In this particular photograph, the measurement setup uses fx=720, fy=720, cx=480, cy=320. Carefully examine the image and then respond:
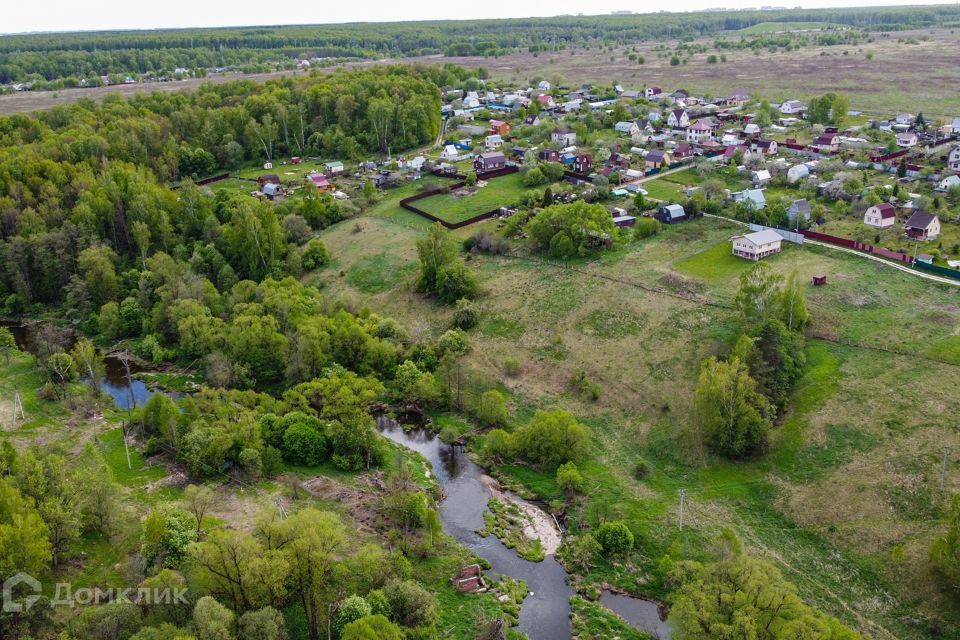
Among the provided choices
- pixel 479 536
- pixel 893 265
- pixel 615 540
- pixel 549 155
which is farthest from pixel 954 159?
pixel 479 536

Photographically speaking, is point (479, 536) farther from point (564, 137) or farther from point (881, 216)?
point (564, 137)

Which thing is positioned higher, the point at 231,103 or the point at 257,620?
the point at 231,103

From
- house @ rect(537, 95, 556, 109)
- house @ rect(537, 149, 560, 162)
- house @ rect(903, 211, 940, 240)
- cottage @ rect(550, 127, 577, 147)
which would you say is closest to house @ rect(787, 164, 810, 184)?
house @ rect(903, 211, 940, 240)

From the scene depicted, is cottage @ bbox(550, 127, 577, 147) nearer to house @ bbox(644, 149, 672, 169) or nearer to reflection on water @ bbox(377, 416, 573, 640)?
house @ bbox(644, 149, 672, 169)

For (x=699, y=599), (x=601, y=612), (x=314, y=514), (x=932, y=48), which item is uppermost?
(x=932, y=48)

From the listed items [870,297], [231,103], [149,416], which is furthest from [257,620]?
[231,103]

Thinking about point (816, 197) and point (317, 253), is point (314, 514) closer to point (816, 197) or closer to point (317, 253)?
point (317, 253)
